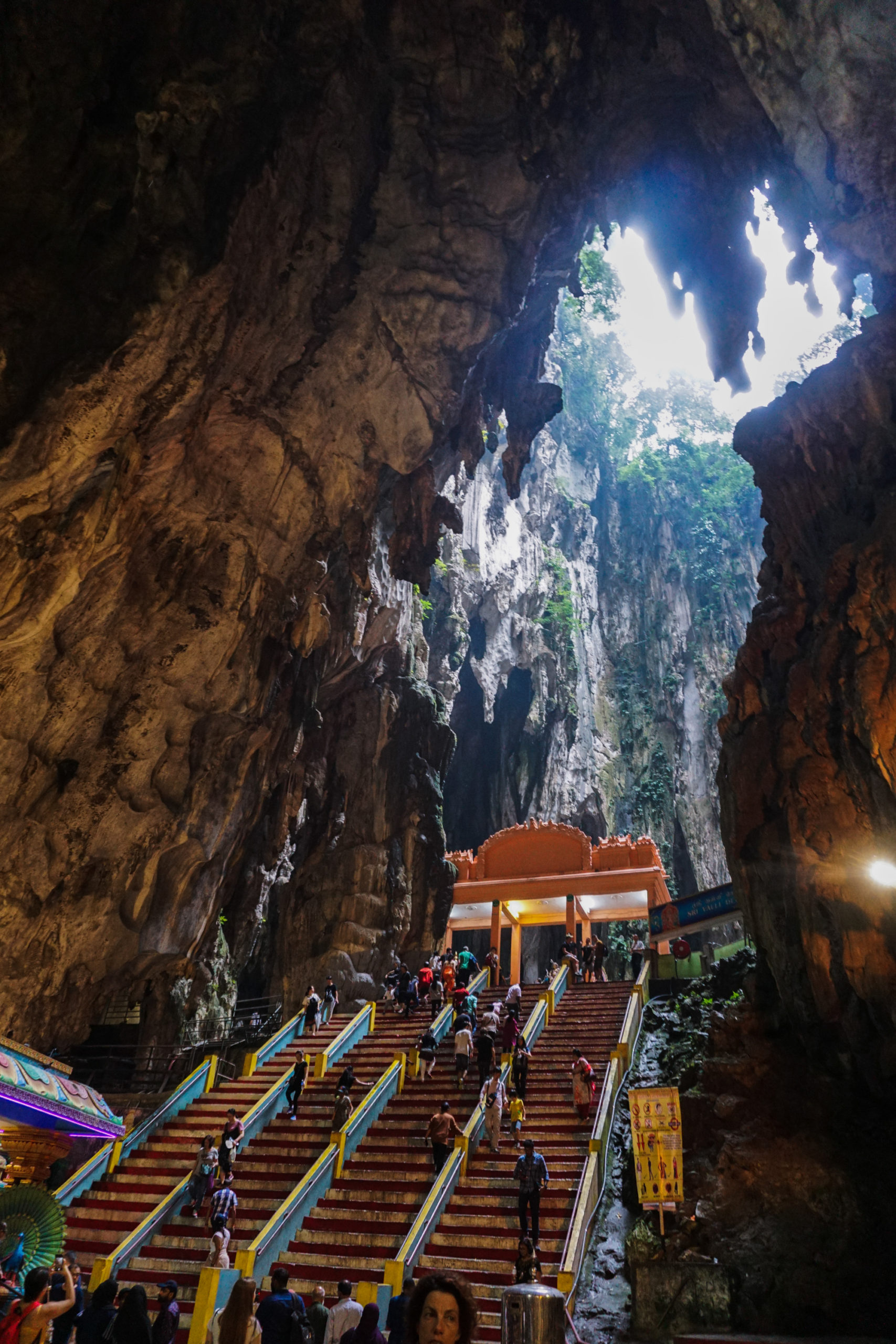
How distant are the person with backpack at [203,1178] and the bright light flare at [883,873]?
30.4 ft

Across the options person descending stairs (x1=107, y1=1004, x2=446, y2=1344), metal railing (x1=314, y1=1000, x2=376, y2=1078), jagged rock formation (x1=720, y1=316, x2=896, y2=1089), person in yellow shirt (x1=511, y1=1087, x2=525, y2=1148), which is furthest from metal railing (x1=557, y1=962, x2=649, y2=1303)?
metal railing (x1=314, y1=1000, x2=376, y2=1078)

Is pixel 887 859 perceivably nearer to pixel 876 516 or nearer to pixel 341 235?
pixel 876 516

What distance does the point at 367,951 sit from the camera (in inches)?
766

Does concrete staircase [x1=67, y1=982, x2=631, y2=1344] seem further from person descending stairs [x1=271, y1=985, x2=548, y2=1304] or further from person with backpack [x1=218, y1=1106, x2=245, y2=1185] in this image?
person with backpack [x1=218, y1=1106, x2=245, y2=1185]

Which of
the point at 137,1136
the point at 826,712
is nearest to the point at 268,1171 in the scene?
the point at 137,1136

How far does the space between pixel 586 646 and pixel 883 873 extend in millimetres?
22857

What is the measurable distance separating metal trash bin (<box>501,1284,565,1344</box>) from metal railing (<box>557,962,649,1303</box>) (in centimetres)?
567

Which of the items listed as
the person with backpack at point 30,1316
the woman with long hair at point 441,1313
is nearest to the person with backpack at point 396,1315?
the person with backpack at point 30,1316

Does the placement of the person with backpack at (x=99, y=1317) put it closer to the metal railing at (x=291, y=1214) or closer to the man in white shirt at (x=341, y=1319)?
the metal railing at (x=291, y=1214)

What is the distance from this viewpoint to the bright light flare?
10438 millimetres

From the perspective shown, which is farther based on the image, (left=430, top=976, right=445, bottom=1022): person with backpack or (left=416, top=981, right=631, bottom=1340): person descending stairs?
(left=430, top=976, right=445, bottom=1022): person with backpack

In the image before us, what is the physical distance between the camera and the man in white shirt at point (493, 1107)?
979 centimetres

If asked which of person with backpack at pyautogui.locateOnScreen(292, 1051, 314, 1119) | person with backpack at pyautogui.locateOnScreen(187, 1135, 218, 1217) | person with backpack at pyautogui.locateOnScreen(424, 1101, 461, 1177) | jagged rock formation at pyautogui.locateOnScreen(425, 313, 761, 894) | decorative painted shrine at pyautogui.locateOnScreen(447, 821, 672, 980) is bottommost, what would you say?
person with backpack at pyautogui.locateOnScreen(187, 1135, 218, 1217)

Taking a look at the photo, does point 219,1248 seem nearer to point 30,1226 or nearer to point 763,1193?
point 30,1226
